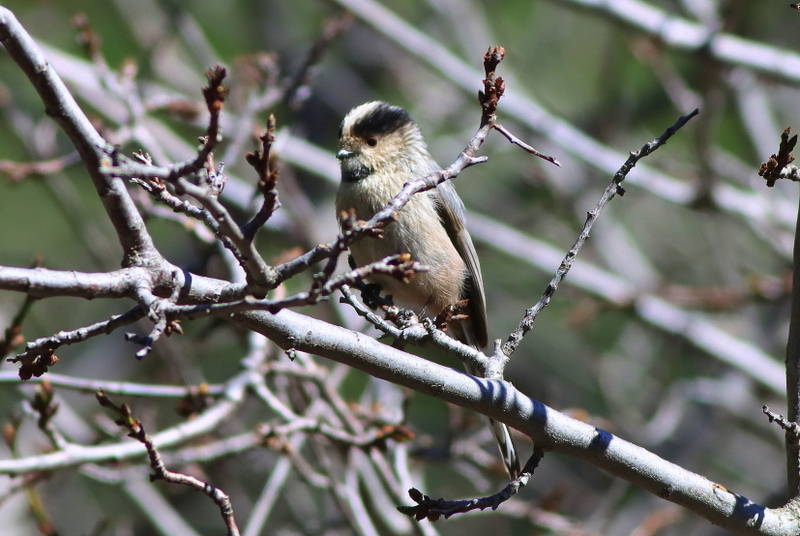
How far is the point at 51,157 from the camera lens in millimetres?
6840

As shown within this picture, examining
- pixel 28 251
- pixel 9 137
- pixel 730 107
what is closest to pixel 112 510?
pixel 28 251

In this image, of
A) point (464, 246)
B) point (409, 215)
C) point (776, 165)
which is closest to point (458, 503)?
point (776, 165)

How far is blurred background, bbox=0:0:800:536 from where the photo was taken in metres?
5.73

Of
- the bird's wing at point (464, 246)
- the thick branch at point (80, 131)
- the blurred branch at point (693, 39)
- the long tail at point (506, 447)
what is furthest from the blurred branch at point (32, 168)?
the blurred branch at point (693, 39)

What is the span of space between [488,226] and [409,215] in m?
3.06

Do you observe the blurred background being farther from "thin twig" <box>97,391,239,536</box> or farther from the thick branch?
the thick branch

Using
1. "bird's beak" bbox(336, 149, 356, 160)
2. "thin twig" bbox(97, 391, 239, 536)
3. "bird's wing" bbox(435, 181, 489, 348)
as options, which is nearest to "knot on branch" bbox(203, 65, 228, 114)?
"thin twig" bbox(97, 391, 239, 536)

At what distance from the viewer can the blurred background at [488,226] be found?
5734 mm

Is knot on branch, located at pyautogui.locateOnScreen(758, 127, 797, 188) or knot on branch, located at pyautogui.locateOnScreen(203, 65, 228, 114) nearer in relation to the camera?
knot on branch, located at pyautogui.locateOnScreen(203, 65, 228, 114)

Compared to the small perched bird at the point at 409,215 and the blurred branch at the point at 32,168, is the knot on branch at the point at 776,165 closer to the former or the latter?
the small perched bird at the point at 409,215

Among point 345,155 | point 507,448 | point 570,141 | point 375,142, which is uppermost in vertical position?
point 570,141

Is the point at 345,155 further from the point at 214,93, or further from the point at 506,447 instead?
the point at 214,93

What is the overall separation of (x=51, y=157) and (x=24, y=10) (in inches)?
122

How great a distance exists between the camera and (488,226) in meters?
7.33
